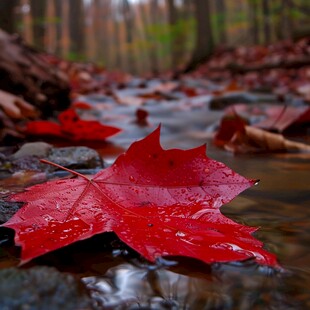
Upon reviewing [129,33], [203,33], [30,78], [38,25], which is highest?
[38,25]

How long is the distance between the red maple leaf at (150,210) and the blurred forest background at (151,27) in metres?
4.16

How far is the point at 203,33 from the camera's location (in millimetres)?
10609

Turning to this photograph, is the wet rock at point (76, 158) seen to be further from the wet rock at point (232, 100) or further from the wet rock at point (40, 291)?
the wet rock at point (232, 100)

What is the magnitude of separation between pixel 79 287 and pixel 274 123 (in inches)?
63.5

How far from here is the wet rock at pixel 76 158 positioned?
1.32m

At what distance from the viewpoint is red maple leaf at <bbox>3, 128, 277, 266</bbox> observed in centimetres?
70

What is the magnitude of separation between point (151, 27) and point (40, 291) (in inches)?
815

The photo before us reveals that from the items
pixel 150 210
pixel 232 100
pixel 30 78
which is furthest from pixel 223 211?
pixel 232 100

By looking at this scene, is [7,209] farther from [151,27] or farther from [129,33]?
[129,33]

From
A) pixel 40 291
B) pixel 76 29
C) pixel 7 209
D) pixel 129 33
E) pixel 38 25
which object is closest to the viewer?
pixel 40 291

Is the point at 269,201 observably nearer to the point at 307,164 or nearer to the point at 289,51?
the point at 307,164

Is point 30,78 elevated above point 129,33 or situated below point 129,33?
below

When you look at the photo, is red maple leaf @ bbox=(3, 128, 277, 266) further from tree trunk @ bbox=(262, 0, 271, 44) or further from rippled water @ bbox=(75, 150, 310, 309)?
tree trunk @ bbox=(262, 0, 271, 44)

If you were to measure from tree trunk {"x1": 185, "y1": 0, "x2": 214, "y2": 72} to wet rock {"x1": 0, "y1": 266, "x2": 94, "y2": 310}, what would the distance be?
10.1m
